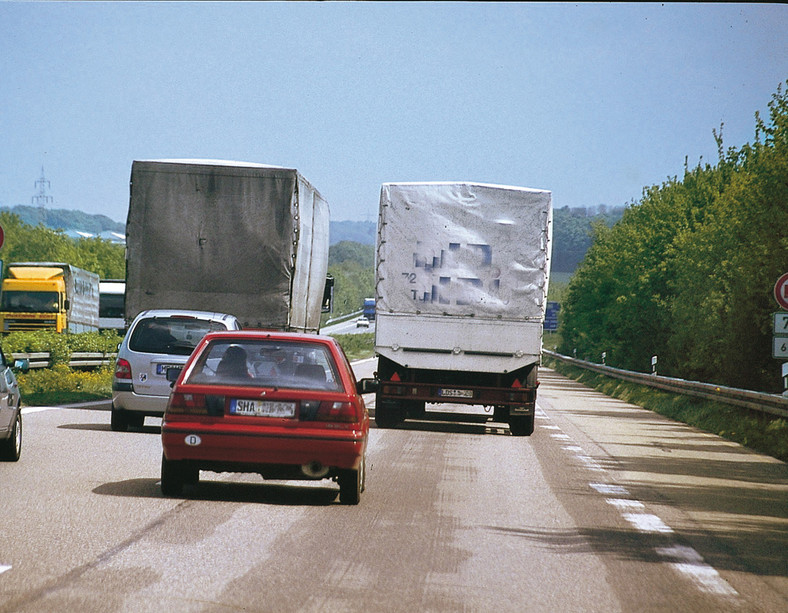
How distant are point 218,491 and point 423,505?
5.92 ft

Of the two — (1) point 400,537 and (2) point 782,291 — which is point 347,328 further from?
(1) point 400,537

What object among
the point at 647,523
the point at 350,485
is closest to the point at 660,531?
the point at 647,523

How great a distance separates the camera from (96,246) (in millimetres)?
133250

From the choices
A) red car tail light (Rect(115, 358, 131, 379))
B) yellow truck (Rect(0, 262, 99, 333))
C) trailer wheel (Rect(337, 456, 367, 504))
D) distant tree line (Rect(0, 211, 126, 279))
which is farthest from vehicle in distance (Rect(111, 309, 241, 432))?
distant tree line (Rect(0, 211, 126, 279))

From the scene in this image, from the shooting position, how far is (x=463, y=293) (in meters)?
19.4

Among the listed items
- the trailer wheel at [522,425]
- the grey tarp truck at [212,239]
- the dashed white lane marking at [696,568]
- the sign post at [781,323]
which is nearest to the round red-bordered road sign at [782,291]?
the sign post at [781,323]

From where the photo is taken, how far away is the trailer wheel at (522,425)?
1944cm

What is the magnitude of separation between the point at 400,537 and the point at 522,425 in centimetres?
1121

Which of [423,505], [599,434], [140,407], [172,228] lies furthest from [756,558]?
[172,228]

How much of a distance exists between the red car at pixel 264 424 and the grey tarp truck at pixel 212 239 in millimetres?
10241

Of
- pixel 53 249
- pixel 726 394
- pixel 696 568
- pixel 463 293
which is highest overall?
pixel 53 249

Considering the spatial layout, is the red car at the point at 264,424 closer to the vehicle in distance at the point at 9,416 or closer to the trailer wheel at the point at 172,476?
the trailer wheel at the point at 172,476

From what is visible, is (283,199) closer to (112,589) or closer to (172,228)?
(172,228)

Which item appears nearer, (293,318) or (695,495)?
(695,495)
